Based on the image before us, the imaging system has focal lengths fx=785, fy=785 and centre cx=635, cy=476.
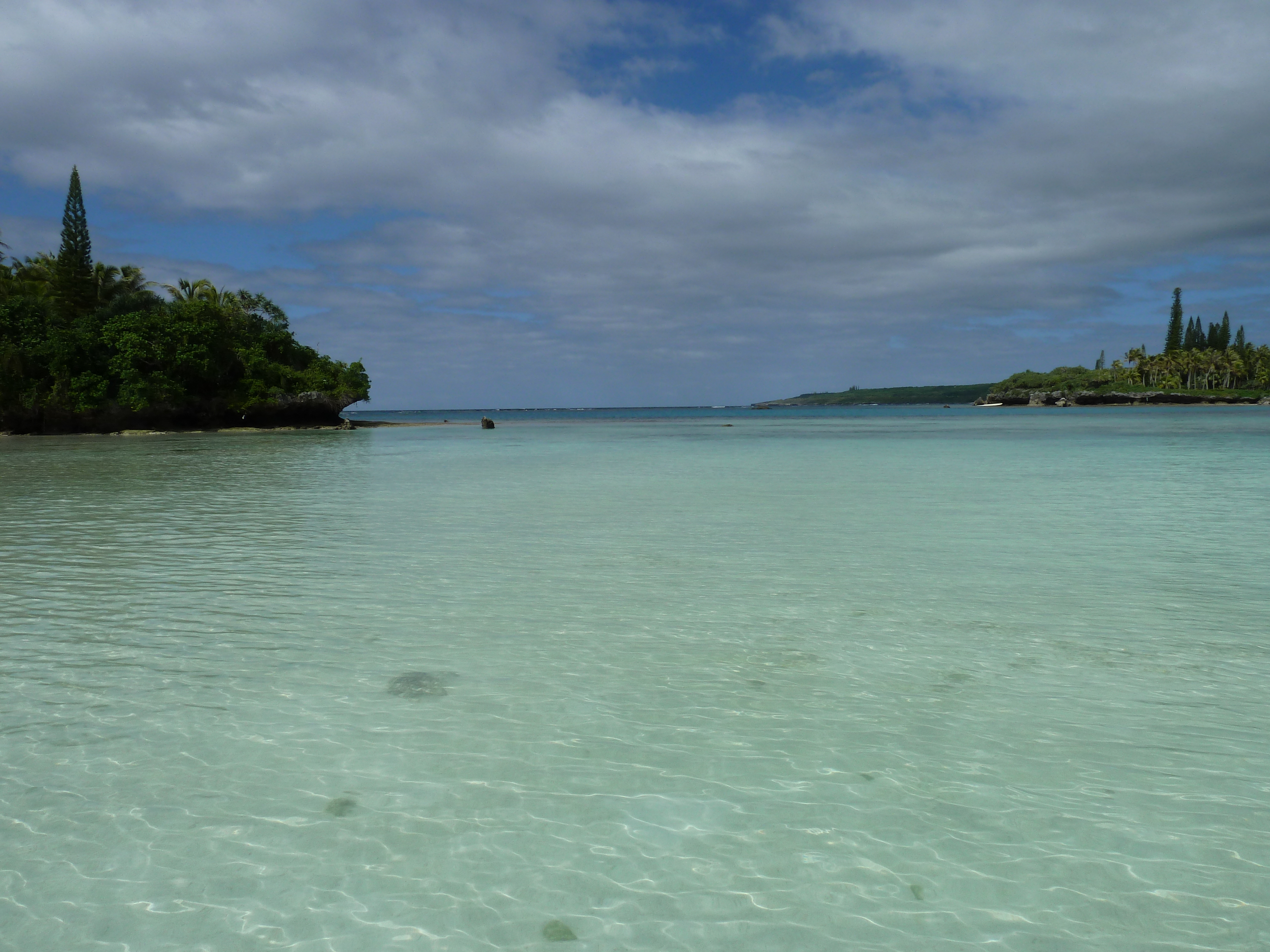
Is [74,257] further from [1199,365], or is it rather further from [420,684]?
[1199,365]

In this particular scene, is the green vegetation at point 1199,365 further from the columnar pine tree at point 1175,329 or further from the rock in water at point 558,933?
Result: the rock in water at point 558,933

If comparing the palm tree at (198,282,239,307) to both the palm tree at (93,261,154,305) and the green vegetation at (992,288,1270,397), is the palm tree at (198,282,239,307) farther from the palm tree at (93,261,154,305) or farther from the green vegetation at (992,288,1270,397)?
the green vegetation at (992,288,1270,397)

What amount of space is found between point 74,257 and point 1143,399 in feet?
490

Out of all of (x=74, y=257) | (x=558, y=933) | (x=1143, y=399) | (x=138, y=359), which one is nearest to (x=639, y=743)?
(x=558, y=933)

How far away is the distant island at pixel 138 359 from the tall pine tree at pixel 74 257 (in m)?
0.07

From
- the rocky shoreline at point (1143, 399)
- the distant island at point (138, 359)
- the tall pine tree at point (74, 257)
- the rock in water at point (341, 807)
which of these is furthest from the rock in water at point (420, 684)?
the rocky shoreline at point (1143, 399)

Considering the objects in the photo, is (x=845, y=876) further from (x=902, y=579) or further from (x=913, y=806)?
(x=902, y=579)

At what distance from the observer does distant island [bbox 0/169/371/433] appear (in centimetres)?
4475

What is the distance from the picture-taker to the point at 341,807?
3.54 m

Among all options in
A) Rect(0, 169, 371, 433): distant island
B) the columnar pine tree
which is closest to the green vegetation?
the columnar pine tree

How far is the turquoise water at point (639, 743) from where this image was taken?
2.88 meters

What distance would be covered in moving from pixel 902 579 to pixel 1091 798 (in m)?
4.39

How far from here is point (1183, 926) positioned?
2.76 metres

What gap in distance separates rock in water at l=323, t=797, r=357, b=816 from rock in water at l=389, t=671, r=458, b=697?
1240 mm
